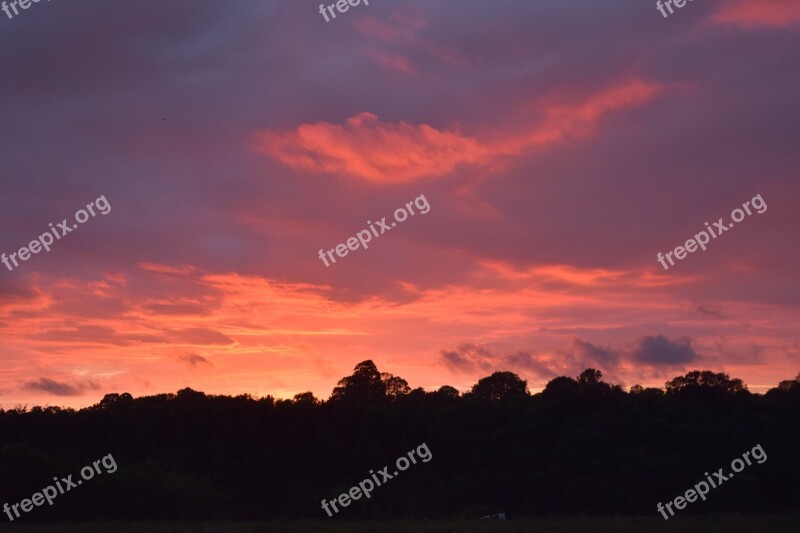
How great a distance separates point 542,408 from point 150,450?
32.8 metres

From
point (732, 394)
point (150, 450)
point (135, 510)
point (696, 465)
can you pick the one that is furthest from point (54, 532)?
point (732, 394)

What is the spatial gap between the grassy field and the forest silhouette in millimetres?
12727

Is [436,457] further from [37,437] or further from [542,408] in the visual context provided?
[37,437]

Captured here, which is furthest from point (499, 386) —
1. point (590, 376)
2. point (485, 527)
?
point (485, 527)

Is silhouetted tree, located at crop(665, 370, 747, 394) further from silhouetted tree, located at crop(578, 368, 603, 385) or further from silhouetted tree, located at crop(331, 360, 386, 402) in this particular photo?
silhouetted tree, located at crop(331, 360, 386, 402)

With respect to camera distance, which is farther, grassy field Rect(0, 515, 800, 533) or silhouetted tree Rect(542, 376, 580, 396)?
silhouetted tree Rect(542, 376, 580, 396)

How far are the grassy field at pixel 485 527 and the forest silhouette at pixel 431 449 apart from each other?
41.8 ft

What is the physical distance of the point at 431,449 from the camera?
220 feet

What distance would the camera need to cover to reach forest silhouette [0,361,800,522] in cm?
4966

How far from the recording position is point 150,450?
2660 inches

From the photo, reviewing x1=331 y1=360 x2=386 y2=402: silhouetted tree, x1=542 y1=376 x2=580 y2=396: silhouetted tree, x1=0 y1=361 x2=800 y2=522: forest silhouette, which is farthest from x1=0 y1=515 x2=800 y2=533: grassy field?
x1=331 y1=360 x2=386 y2=402: silhouetted tree

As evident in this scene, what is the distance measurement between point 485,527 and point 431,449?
36.4 m

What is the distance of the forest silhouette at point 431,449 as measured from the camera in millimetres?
49656

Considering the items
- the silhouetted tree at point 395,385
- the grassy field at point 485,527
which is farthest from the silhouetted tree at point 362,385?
the grassy field at point 485,527
